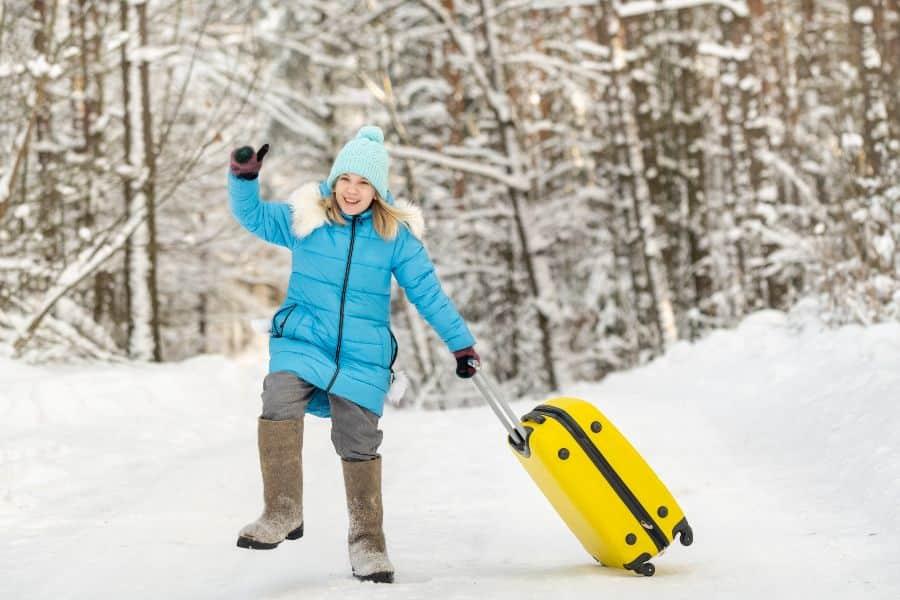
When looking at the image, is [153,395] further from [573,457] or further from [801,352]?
[801,352]

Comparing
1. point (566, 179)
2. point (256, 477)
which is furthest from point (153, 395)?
point (566, 179)

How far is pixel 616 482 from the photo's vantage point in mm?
3412

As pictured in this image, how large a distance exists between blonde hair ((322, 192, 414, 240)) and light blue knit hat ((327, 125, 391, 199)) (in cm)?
5

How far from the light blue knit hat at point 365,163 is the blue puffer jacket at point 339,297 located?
0.12m

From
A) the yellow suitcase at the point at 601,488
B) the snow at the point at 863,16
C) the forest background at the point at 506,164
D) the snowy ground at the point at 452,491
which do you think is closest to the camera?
the snowy ground at the point at 452,491

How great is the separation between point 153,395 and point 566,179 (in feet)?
49.8

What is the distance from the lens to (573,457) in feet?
11.1

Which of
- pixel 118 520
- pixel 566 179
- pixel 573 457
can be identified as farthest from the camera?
pixel 566 179

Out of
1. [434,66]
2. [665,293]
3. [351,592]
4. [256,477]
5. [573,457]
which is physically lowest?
[665,293]

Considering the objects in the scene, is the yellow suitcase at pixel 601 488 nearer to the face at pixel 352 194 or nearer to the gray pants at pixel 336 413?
the gray pants at pixel 336 413

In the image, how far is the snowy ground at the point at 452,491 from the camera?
10.5 ft

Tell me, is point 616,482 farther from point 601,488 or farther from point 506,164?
point 506,164

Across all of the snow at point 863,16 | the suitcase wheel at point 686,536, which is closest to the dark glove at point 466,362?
the suitcase wheel at point 686,536

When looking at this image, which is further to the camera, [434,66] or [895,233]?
[434,66]
